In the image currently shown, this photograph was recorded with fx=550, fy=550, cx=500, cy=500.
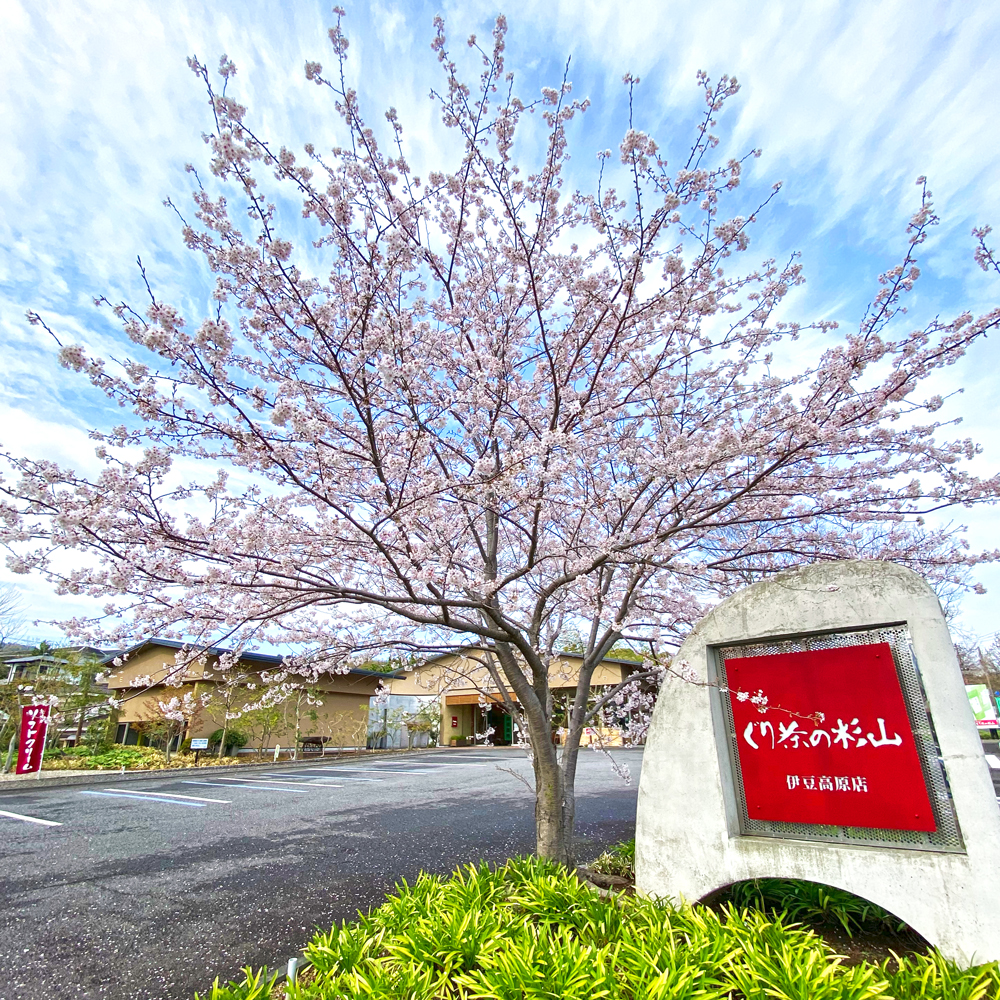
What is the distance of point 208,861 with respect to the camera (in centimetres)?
554

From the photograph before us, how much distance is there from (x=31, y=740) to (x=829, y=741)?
1495 centimetres

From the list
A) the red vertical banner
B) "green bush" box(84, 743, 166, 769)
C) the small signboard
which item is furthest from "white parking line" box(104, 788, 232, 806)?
the small signboard

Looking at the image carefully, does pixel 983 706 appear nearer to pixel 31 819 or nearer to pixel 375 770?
pixel 375 770

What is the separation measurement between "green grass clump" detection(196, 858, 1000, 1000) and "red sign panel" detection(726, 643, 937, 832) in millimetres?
614

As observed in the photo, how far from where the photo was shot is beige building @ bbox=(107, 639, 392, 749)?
15.6 metres

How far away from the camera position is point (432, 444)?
12.8 feet

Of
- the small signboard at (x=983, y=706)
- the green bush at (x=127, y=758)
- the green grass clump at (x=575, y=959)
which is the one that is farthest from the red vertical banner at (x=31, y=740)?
the small signboard at (x=983, y=706)

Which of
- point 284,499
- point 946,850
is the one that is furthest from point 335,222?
point 946,850

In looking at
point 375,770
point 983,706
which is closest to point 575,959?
point 375,770

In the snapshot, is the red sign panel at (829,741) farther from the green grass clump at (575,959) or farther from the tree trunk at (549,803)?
the tree trunk at (549,803)

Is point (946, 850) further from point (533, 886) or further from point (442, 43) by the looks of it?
point (442, 43)

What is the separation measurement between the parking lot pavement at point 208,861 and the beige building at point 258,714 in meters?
4.06

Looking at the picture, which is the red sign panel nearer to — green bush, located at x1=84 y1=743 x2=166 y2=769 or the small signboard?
green bush, located at x1=84 y1=743 x2=166 y2=769

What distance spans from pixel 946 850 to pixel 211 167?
16.9 ft
